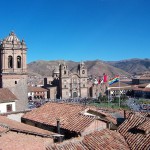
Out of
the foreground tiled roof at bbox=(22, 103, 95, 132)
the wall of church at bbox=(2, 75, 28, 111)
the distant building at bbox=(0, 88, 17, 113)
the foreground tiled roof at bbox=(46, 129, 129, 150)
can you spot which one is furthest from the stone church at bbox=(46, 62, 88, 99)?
the foreground tiled roof at bbox=(46, 129, 129, 150)

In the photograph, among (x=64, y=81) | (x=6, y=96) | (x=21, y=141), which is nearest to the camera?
(x=21, y=141)

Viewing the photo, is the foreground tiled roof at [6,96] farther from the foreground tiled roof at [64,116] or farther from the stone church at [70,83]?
the stone church at [70,83]

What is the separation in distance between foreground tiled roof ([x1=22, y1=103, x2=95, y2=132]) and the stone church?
63.9m

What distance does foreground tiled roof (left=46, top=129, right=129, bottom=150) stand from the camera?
48.8 feet

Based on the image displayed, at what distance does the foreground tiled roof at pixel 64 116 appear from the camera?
58.9 ft

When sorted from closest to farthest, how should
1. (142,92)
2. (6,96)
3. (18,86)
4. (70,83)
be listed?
(6,96)
(18,86)
(142,92)
(70,83)

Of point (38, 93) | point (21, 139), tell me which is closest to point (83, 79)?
point (38, 93)

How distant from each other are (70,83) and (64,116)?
69769mm

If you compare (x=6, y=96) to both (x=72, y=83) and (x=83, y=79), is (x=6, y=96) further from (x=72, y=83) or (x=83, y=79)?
(x=83, y=79)

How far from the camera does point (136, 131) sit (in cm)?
1666

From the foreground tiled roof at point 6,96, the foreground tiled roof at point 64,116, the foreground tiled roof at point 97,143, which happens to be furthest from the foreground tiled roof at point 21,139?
the foreground tiled roof at point 6,96

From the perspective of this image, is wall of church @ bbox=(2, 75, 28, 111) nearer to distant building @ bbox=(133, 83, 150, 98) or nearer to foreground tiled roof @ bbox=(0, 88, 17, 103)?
foreground tiled roof @ bbox=(0, 88, 17, 103)

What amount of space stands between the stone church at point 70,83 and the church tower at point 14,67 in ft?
158

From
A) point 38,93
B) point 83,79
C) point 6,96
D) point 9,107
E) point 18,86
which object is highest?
point 83,79
